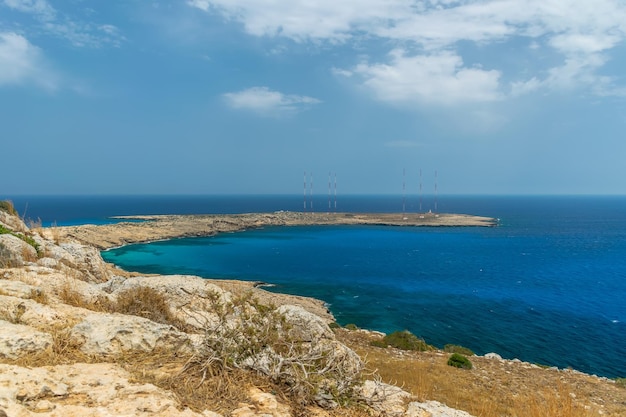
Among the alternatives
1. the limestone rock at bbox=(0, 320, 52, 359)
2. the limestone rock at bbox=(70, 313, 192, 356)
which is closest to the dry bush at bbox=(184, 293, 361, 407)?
the limestone rock at bbox=(70, 313, 192, 356)

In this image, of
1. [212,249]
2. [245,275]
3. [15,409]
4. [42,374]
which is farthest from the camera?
[212,249]

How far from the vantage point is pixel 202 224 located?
113062 millimetres

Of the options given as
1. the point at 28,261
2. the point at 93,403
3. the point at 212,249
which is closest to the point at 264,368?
the point at 93,403

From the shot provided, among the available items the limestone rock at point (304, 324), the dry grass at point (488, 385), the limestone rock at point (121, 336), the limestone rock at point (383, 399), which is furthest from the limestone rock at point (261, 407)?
the dry grass at point (488, 385)

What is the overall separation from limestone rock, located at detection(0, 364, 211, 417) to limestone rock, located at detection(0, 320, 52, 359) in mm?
672

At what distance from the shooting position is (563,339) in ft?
101

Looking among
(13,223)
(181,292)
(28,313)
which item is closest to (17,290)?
(28,313)

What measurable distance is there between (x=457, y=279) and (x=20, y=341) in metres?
54.2

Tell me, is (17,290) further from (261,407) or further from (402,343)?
(402,343)

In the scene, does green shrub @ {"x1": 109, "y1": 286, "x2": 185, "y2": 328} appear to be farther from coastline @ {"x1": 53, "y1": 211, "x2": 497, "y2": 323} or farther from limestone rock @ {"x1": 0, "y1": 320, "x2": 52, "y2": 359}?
coastline @ {"x1": 53, "y1": 211, "x2": 497, "y2": 323}

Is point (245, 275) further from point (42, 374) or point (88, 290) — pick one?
point (42, 374)

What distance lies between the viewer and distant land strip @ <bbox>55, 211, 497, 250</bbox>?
81000mm

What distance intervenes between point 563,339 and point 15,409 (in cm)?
3775

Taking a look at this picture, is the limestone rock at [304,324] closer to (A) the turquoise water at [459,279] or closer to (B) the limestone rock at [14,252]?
(B) the limestone rock at [14,252]
